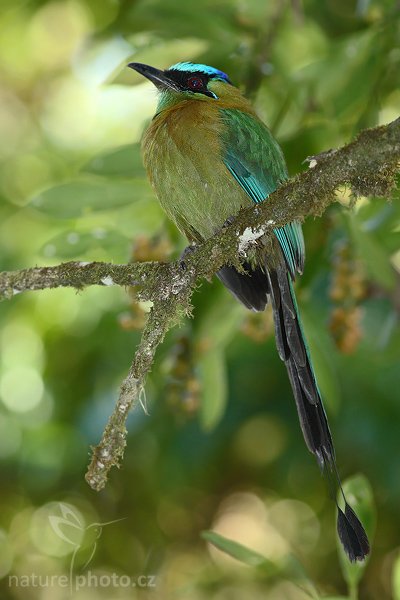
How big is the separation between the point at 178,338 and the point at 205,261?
0.70 meters

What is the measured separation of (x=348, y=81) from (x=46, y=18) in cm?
257

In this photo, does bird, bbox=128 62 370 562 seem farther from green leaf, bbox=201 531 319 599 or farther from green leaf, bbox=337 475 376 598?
green leaf, bbox=201 531 319 599

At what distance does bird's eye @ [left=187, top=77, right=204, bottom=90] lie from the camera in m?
2.88

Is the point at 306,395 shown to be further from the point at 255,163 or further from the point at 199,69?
the point at 199,69

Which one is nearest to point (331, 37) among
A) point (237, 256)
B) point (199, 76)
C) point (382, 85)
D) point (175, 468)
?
point (382, 85)

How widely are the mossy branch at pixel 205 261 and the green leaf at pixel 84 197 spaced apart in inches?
17.5

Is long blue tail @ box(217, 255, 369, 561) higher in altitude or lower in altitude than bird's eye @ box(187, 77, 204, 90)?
lower

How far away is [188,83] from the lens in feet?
9.46

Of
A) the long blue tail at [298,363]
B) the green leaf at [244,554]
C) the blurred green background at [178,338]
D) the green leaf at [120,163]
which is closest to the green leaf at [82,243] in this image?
the blurred green background at [178,338]

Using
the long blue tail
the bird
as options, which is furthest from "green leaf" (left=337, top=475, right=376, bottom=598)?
the bird

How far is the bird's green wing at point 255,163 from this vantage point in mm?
2537

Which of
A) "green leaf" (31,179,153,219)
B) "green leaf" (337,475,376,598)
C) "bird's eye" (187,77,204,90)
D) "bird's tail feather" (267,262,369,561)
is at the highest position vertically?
"bird's eye" (187,77,204,90)

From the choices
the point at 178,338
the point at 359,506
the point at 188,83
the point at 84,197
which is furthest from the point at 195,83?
the point at 359,506

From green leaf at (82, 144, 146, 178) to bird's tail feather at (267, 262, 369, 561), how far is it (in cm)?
57
